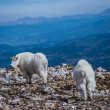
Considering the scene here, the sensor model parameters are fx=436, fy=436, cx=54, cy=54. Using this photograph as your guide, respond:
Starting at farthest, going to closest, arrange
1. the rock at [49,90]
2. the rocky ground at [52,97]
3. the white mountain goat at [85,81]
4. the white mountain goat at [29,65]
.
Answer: the white mountain goat at [29,65]
the rock at [49,90]
the white mountain goat at [85,81]
the rocky ground at [52,97]

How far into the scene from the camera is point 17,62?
101ft

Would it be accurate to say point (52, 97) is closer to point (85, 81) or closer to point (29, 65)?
point (85, 81)

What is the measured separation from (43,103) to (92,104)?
234 cm

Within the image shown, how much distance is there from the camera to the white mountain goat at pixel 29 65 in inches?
1106

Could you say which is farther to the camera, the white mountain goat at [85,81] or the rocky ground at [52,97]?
the white mountain goat at [85,81]

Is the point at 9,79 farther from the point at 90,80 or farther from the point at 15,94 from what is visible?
the point at 90,80

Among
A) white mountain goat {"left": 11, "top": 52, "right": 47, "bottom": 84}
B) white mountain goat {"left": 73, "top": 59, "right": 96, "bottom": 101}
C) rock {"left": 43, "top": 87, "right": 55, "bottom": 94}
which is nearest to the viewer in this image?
white mountain goat {"left": 73, "top": 59, "right": 96, "bottom": 101}

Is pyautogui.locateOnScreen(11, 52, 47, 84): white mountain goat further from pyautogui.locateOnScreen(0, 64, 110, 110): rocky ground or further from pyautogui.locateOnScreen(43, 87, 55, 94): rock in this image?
pyautogui.locateOnScreen(43, 87, 55, 94): rock

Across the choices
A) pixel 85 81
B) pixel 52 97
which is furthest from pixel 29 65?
pixel 85 81

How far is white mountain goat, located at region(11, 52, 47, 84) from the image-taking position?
28.1 m

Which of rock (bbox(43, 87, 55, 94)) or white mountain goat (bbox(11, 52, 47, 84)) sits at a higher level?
white mountain goat (bbox(11, 52, 47, 84))

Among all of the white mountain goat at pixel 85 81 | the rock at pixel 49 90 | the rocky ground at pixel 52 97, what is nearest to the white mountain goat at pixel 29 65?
the rocky ground at pixel 52 97

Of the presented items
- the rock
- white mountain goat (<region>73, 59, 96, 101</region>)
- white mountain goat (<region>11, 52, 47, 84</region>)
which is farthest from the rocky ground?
white mountain goat (<region>11, 52, 47, 84</region>)

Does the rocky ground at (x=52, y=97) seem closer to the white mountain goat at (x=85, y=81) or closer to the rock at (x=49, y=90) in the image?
the rock at (x=49, y=90)
